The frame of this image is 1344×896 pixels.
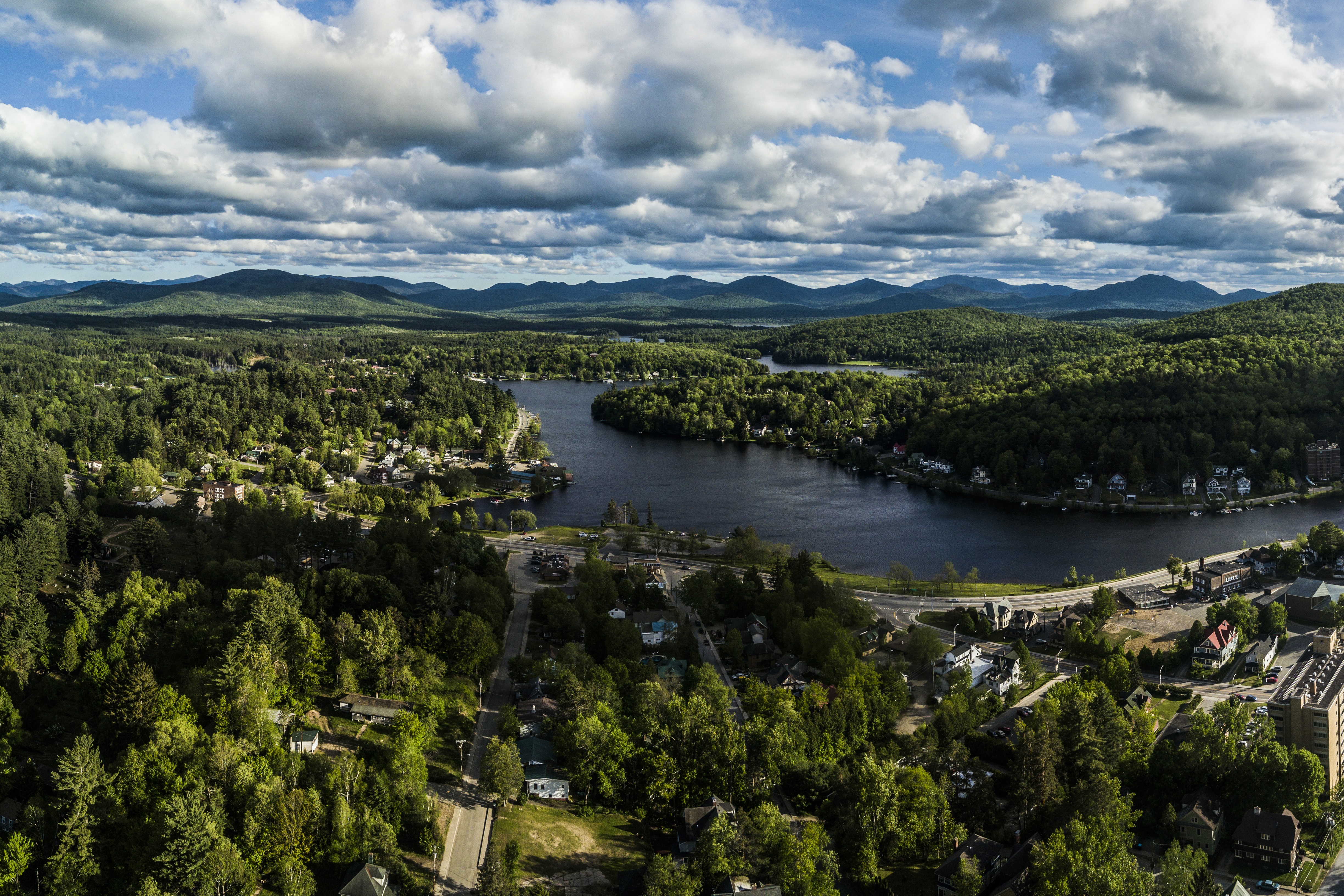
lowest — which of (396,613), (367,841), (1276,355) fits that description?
(367,841)

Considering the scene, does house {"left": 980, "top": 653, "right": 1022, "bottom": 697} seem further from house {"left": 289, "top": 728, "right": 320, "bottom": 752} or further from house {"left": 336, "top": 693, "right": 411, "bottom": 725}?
house {"left": 289, "top": 728, "right": 320, "bottom": 752}

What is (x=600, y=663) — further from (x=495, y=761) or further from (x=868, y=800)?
(x=868, y=800)

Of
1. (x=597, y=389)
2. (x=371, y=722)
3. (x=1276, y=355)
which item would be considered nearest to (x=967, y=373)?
(x=1276, y=355)

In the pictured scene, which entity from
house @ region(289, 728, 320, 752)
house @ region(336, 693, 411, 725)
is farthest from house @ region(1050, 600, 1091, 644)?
house @ region(289, 728, 320, 752)

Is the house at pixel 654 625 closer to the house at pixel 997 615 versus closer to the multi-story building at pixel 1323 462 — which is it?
the house at pixel 997 615

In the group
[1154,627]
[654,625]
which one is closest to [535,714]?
[654,625]

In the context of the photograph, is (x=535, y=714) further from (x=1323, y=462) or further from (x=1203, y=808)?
(x=1323, y=462)
